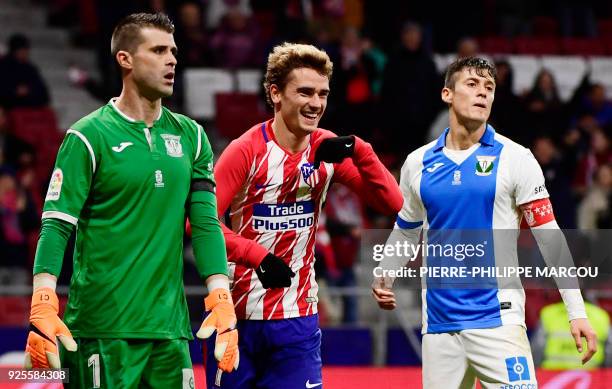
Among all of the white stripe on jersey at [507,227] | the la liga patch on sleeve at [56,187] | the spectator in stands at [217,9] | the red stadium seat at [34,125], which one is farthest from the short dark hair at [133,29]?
the spectator in stands at [217,9]

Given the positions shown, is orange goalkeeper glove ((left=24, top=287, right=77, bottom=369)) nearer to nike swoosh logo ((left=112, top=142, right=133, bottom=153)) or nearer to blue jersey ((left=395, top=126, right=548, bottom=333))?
nike swoosh logo ((left=112, top=142, right=133, bottom=153))

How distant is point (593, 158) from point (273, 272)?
32.5 feet

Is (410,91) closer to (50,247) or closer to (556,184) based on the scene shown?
(556,184)

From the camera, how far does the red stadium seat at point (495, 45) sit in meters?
17.5

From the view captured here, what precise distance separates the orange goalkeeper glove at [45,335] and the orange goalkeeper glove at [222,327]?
55 cm

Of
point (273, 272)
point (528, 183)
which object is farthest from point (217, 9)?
point (273, 272)

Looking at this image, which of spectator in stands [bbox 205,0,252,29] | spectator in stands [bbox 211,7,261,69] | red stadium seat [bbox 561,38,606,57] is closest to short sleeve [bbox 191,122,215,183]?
spectator in stands [bbox 211,7,261,69]

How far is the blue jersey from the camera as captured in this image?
654cm

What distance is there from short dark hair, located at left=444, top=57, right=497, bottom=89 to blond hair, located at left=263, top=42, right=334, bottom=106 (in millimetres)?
814

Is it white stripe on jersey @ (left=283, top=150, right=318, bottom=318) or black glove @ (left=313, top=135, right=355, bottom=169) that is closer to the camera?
black glove @ (left=313, top=135, right=355, bottom=169)

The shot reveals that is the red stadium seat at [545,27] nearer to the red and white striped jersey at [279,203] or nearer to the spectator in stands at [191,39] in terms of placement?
the spectator in stands at [191,39]

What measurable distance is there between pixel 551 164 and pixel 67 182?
9.07 meters

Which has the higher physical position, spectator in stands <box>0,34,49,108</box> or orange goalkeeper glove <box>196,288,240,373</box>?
spectator in stands <box>0,34,49,108</box>

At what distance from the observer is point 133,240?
5234mm
